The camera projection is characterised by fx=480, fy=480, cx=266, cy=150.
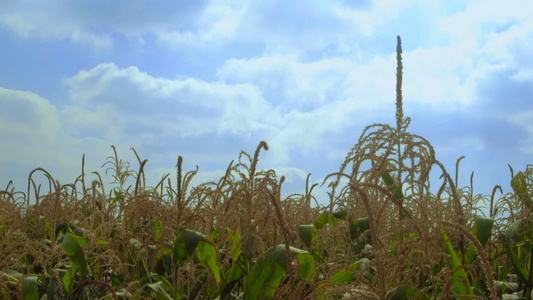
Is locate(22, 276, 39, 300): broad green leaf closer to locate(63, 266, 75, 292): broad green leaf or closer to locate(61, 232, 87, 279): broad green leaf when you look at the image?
locate(61, 232, 87, 279): broad green leaf

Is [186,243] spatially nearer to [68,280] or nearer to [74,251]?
[74,251]

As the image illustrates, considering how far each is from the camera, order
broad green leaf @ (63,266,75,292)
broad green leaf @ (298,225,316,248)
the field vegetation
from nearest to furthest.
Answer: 1. the field vegetation
2. broad green leaf @ (298,225,316,248)
3. broad green leaf @ (63,266,75,292)

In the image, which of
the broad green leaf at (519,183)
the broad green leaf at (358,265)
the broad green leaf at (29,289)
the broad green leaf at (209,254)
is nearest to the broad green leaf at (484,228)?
the broad green leaf at (358,265)

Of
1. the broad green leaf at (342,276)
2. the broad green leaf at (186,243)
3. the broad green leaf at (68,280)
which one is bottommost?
the broad green leaf at (68,280)

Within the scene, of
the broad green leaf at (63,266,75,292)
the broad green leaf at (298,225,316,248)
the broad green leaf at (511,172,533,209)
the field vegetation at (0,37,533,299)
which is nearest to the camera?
the field vegetation at (0,37,533,299)

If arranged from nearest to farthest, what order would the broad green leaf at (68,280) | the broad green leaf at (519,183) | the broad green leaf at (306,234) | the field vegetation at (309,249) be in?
the field vegetation at (309,249) < the broad green leaf at (306,234) < the broad green leaf at (68,280) < the broad green leaf at (519,183)

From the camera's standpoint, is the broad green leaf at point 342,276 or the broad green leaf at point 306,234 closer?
the broad green leaf at point 342,276

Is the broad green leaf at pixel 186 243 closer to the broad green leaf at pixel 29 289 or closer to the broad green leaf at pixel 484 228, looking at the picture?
the broad green leaf at pixel 29 289

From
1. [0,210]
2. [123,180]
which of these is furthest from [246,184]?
[123,180]

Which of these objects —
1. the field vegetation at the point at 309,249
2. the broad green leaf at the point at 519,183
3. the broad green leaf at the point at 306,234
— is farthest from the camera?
the broad green leaf at the point at 519,183

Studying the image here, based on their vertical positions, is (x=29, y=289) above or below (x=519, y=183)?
below

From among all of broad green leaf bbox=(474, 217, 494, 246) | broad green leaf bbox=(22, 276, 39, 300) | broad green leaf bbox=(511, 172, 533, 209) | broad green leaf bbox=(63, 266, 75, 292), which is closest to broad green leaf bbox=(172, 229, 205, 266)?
broad green leaf bbox=(22, 276, 39, 300)

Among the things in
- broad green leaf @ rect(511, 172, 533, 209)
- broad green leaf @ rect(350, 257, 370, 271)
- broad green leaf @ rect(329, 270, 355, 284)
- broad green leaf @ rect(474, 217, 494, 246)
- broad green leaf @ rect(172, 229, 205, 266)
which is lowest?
broad green leaf @ rect(329, 270, 355, 284)

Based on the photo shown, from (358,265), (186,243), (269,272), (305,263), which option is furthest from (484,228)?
(186,243)
